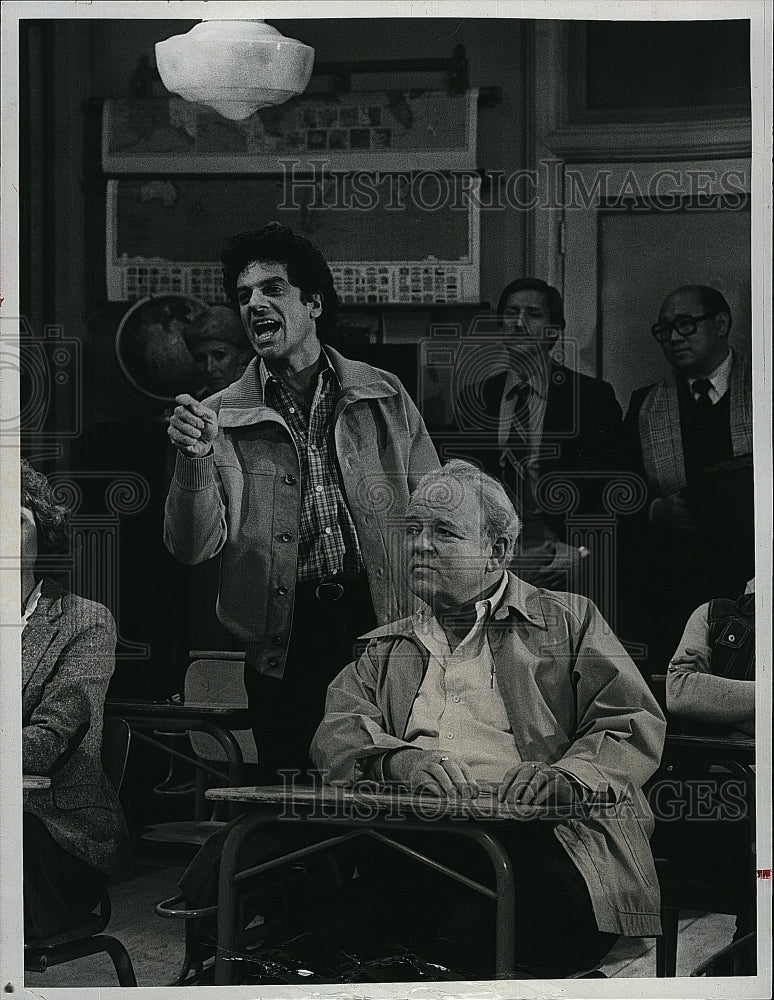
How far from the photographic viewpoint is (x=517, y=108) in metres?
1.79

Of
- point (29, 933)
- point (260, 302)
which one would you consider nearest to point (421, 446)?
point (260, 302)

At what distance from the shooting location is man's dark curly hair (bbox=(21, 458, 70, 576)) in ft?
5.93

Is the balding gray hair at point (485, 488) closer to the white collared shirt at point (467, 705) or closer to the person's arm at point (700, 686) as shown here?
the white collared shirt at point (467, 705)

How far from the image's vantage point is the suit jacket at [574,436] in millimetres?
1806

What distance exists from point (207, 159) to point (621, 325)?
712 mm

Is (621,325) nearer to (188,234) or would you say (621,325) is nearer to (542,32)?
(542,32)

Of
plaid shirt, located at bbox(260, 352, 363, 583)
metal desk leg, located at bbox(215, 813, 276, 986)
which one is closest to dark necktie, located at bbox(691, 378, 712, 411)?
plaid shirt, located at bbox(260, 352, 363, 583)

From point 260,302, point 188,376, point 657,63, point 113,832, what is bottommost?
point 113,832

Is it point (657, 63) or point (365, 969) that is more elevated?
point (657, 63)

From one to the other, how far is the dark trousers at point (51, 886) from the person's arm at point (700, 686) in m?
0.98

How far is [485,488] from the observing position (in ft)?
5.92

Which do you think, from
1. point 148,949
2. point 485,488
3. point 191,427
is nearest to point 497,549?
point 485,488
